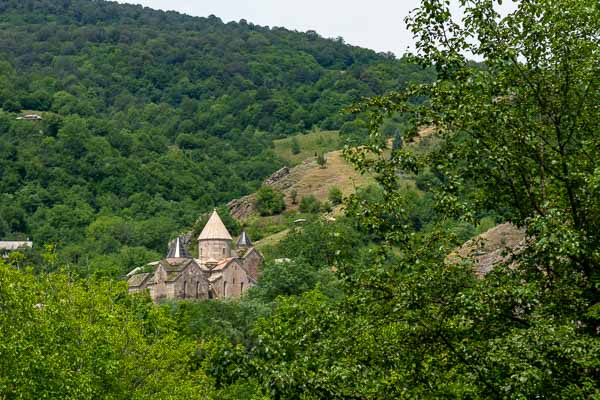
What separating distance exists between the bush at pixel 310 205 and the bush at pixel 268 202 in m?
3.25

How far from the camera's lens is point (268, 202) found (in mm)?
146500

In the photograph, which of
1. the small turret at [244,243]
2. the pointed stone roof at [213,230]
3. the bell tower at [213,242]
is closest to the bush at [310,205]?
the small turret at [244,243]

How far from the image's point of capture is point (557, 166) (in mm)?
15219

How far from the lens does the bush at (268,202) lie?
146 meters

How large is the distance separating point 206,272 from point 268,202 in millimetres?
43391

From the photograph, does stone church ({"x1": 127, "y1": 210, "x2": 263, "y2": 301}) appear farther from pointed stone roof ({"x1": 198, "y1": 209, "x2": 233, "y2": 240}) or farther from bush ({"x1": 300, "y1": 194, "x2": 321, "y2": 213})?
bush ({"x1": 300, "y1": 194, "x2": 321, "y2": 213})

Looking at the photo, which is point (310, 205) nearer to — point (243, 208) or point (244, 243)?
point (243, 208)

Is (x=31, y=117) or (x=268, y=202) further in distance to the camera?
(x=31, y=117)

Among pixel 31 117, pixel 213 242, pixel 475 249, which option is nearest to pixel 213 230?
pixel 213 242

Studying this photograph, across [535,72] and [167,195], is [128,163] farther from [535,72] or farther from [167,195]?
[535,72]

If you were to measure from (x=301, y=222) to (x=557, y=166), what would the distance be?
400ft

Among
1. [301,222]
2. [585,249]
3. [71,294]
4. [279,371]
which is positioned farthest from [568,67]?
[301,222]

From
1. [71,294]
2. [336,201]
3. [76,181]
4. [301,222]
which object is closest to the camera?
[336,201]

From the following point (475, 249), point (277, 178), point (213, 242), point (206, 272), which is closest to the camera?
point (475, 249)
